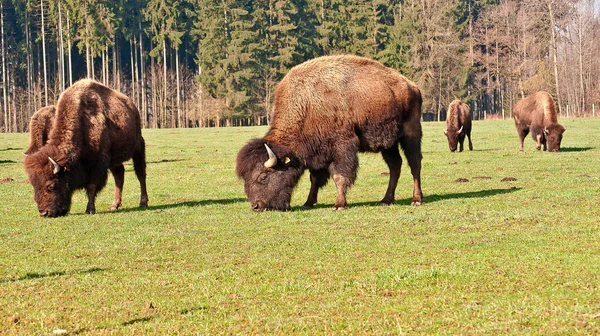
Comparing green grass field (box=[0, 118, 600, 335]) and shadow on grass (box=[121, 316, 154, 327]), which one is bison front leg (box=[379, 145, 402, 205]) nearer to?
green grass field (box=[0, 118, 600, 335])

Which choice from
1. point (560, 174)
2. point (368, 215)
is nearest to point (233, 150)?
point (560, 174)

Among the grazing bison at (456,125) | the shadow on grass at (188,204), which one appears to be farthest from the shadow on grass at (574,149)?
the shadow on grass at (188,204)

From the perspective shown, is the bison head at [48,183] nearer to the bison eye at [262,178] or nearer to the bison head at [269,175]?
the bison head at [269,175]

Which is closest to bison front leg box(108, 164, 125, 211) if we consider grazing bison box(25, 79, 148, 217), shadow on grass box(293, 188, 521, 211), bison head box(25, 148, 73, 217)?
grazing bison box(25, 79, 148, 217)

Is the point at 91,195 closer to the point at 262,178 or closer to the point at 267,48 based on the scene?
the point at 262,178

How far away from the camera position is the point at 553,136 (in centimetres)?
3011

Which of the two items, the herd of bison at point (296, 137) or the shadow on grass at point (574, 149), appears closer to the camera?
the herd of bison at point (296, 137)

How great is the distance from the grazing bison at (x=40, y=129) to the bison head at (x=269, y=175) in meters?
4.27

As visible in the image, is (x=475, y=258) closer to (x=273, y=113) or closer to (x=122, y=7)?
(x=273, y=113)

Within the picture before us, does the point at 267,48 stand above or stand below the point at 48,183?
above

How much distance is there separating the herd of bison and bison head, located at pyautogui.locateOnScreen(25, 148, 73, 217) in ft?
0.06

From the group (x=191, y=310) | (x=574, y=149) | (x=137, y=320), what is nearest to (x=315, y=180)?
(x=191, y=310)

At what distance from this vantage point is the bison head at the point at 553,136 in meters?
30.0

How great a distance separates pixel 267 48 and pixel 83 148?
75.1m
